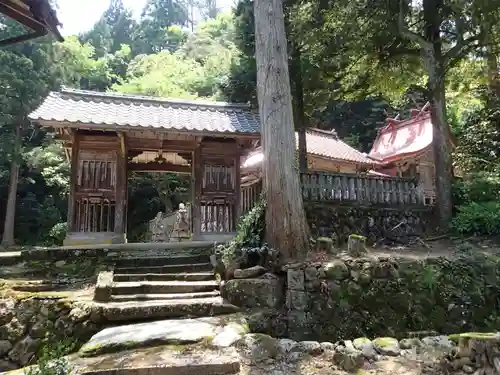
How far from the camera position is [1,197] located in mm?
21891

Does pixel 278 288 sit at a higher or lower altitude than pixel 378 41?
lower

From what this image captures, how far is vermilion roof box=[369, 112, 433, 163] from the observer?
2047cm

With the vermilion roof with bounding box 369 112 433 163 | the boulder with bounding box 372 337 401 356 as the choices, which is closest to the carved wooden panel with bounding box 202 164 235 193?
the boulder with bounding box 372 337 401 356

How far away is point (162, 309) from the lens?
17.9 ft

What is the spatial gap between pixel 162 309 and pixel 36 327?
1.84 metres

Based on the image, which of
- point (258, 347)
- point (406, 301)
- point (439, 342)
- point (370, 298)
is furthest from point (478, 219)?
point (258, 347)

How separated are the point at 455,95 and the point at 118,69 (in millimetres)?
27859

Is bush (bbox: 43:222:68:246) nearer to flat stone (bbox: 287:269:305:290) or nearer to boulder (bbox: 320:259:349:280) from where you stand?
flat stone (bbox: 287:269:305:290)

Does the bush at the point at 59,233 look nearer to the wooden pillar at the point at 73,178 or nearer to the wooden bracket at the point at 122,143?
the wooden pillar at the point at 73,178

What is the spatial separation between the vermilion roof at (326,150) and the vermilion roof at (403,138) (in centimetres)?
259

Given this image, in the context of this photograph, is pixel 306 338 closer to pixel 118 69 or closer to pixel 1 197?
pixel 1 197

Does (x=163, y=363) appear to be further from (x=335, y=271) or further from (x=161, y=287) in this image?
(x=335, y=271)

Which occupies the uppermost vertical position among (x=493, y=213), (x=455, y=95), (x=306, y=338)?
(x=455, y=95)

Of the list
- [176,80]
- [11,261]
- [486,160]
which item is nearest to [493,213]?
[486,160]
